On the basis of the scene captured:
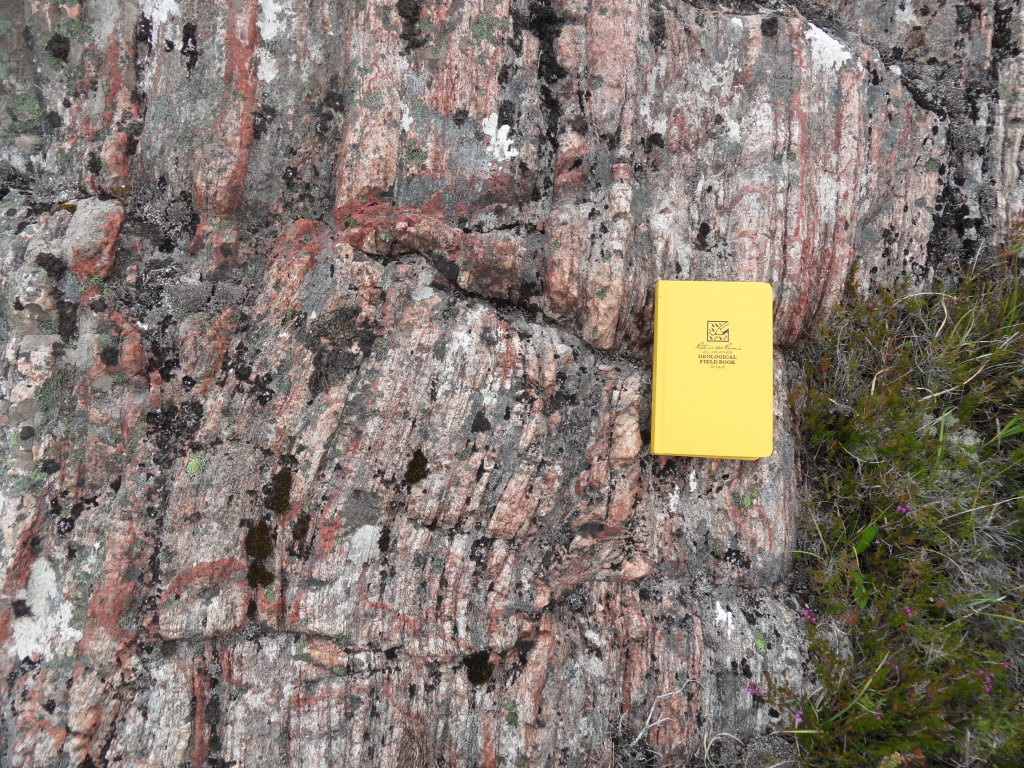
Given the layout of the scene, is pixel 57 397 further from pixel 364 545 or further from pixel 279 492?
pixel 364 545

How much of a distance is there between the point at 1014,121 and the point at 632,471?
4016mm

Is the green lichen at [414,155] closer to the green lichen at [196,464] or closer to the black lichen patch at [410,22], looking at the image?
the black lichen patch at [410,22]

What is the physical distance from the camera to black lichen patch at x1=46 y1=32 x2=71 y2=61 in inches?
156

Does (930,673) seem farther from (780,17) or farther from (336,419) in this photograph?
(780,17)

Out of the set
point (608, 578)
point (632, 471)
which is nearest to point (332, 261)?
point (632, 471)

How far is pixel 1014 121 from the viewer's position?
4.50 m

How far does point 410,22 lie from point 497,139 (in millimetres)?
1002

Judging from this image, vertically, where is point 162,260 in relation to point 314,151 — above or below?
below

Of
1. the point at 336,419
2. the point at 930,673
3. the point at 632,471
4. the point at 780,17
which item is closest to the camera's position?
the point at 930,673

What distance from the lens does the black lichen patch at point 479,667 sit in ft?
12.6

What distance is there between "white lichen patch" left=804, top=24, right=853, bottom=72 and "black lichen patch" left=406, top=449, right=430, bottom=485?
410 cm

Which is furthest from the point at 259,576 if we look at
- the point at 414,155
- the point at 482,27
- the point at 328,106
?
the point at 482,27

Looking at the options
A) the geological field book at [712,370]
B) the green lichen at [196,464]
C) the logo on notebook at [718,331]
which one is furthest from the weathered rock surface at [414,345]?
the logo on notebook at [718,331]

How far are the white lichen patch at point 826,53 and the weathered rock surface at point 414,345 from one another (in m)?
0.03
